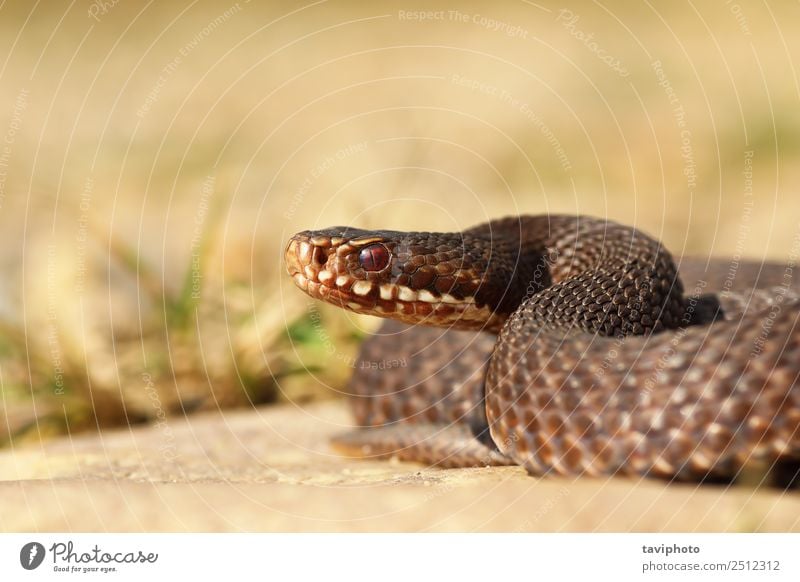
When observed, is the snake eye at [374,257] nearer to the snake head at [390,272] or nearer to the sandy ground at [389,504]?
the snake head at [390,272]

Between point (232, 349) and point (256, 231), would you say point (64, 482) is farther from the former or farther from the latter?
point (256, 231)

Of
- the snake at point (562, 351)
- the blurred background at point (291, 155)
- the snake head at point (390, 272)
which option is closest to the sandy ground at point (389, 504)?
the snake at point (562, 351)

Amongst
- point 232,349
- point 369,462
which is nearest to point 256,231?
point 232,349

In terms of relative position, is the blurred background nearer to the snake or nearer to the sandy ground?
the snake
